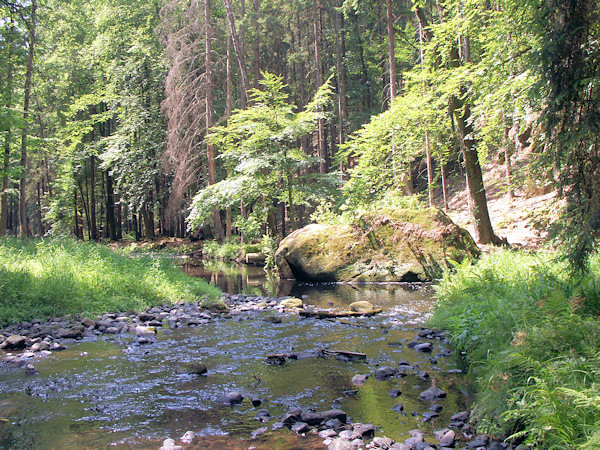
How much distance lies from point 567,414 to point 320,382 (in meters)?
2.97

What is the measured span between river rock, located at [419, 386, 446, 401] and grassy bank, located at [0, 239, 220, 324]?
735cm

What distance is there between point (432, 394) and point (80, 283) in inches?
327

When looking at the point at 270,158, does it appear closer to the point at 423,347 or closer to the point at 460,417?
the point at 423,347

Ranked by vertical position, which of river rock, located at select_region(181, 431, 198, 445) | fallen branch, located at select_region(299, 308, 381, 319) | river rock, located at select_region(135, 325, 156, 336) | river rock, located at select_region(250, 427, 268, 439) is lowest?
river rock, located at select_region(250, 427, 268, 439)

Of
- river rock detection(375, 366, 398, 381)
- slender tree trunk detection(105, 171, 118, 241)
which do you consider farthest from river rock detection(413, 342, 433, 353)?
slender tree trunk detection(105, 171, 118, 241)

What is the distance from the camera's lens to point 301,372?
6254mm

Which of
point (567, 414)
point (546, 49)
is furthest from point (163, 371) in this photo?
point (546, 49)

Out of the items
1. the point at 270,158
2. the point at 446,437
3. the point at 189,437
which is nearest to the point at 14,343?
→ the point at 189,437

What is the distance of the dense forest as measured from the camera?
18.8 feet

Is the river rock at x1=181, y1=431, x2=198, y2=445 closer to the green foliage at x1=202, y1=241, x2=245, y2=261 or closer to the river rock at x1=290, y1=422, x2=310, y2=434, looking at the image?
the river rock at x1=290, y1=422, x2=310, y2=434

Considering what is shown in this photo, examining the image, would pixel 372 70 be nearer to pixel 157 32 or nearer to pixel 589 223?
pixel 157 32

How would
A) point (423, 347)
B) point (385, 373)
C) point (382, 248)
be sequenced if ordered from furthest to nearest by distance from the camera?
point (382, 248), point (423, 347), point (385, 373)

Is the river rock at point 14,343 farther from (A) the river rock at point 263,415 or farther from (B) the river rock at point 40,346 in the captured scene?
(A) the river rock at point 263,415

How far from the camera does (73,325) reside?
28.8 feet
